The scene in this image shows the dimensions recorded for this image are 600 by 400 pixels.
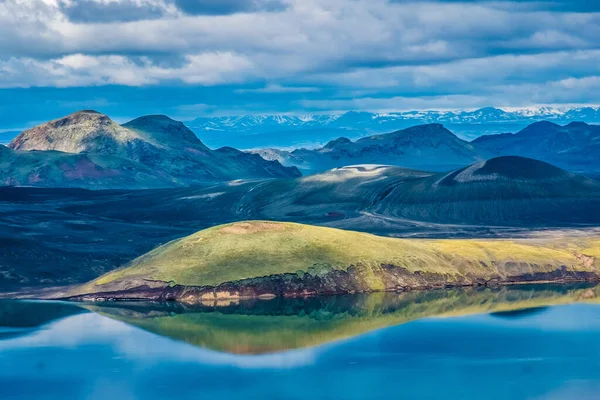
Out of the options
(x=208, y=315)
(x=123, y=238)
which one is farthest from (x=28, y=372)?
(x=123, y=238)

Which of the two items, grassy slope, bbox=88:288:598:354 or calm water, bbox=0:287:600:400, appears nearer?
calm water, bbox=0:287:600:400

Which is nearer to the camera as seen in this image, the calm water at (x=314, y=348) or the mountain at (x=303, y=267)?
the calm water at (x=314, y=348)

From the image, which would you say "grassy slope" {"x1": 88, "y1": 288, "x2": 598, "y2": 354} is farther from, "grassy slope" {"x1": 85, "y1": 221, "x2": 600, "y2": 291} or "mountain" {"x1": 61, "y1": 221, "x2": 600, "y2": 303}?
"grassy slope" {"x1": 85, "y1": 221, "x2": 600, "y2": 291}

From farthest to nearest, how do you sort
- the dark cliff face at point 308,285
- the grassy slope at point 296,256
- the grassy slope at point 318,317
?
the grassy slope at point 296,256 < the dark cliff face at point 308,285 < the grassy slope at point 318,317

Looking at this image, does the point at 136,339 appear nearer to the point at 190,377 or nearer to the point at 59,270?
the point at 190,377

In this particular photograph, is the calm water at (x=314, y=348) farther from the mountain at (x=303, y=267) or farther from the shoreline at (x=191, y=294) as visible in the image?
the mountain at (x=303, y=267)

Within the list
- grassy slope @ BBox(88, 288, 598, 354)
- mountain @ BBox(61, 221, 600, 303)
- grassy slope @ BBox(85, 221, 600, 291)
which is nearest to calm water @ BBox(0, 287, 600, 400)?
grassy slope @ BBox(88, 288, 598, 354)

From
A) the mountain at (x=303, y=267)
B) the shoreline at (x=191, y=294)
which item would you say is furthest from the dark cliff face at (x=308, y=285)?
the mountain at (x=303, y=267)

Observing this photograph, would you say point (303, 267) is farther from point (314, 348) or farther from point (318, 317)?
point (314, 348)
